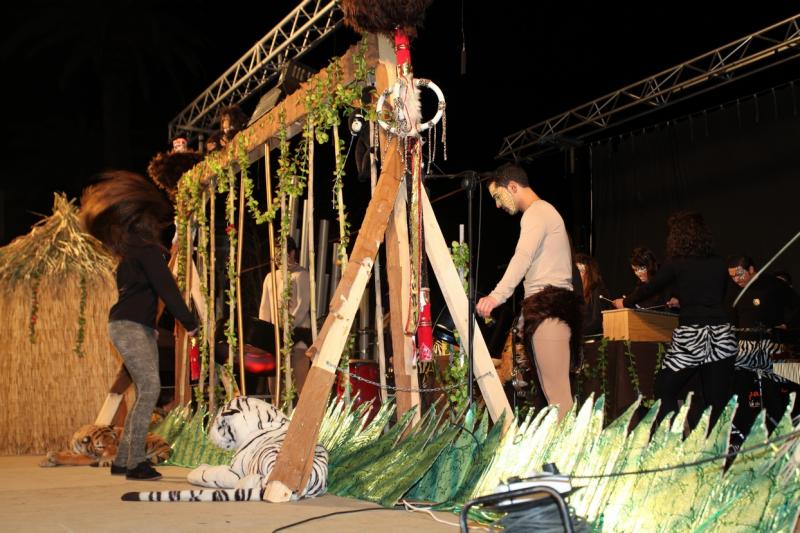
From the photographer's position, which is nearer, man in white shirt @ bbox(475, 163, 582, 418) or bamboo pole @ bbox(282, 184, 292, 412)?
man in white shirt @ bbox(475, 163, 582, 418)

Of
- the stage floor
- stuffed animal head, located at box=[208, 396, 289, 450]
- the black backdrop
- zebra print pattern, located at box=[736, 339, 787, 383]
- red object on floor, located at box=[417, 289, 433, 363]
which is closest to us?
the stage floor

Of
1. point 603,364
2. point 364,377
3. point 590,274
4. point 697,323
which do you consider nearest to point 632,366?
point 603,364

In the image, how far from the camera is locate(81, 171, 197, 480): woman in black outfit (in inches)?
173

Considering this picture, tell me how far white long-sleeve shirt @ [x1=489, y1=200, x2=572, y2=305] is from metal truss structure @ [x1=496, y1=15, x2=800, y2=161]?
550 centimetres

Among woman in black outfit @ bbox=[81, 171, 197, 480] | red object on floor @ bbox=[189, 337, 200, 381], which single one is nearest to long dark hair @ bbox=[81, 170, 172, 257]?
woman in black outfit @ bbox=[81, 171, 197, 480]

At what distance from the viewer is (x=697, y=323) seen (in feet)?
14.4

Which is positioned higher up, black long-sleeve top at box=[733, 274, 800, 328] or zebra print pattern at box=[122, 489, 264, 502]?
black long-sleeve top at box=[733, 274, 800, 328]

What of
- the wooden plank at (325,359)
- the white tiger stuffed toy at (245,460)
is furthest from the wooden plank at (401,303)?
the white tiger stuffed toy at (245,460)

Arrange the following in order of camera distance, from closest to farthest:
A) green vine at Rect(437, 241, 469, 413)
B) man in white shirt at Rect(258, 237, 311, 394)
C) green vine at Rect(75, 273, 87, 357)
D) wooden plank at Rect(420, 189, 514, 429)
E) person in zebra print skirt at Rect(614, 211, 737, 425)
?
wooden plank at Rect(420, 189, 514, 429) < green vine at Rect(437, 241, 469, 413) < person in zebra print skirt at Rect(614, 211, 737, 425) < man in white shirt at Rect(258, 237, 311, 394) < green vine at Rect(75, 273, 87, 357)

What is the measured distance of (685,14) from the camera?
31.1ft

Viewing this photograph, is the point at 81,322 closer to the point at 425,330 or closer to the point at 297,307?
the point at 297,307

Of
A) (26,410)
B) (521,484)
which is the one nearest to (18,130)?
(26,410)

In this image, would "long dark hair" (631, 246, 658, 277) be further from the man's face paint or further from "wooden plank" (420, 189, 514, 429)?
"wooden plank" (420, 189, 514, 429)

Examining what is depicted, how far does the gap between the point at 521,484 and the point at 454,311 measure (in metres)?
1.75
